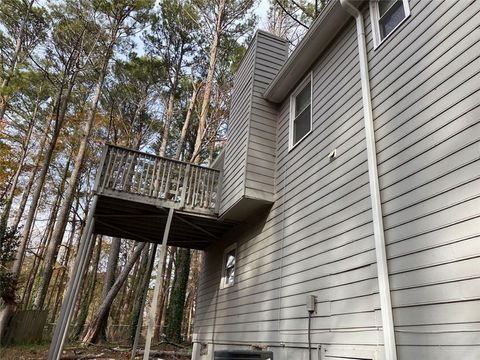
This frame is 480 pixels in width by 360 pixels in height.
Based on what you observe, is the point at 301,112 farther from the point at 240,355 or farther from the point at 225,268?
the point at 240,355

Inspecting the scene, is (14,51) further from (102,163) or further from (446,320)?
(446,320)

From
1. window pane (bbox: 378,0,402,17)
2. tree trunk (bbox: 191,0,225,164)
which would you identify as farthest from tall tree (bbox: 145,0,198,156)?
window pane (bbox: 378,0,402,17)

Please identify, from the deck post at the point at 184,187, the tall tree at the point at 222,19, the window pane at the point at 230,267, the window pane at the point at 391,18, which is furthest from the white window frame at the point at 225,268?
the tall tree at the point at 222,19

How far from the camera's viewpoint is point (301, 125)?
20.5ft

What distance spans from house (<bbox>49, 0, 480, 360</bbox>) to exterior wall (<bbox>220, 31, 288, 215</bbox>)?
32mm

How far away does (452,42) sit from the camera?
3.26 metres

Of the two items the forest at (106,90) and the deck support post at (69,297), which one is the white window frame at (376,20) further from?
the forest at (106,90)

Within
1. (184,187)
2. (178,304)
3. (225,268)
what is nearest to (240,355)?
(184,187)

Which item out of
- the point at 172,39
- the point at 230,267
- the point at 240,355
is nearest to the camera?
the point at 240,355

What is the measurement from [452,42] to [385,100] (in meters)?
0.89

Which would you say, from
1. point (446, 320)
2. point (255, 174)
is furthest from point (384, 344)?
point (255, 174)

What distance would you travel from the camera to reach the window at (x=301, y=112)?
19.9 feet

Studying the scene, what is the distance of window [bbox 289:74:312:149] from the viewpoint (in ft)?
19.9

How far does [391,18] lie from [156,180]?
192 inches
